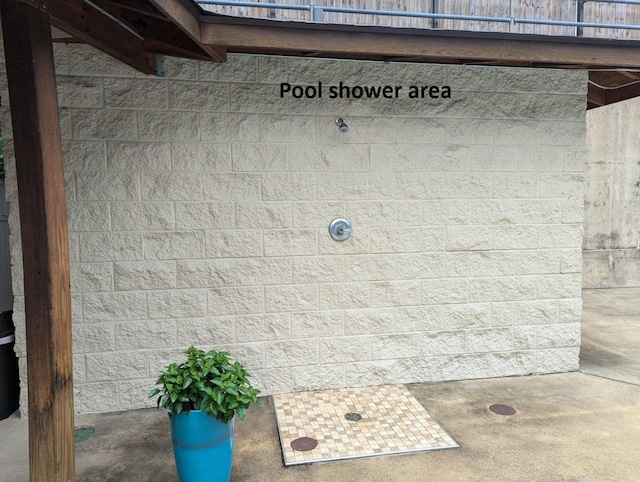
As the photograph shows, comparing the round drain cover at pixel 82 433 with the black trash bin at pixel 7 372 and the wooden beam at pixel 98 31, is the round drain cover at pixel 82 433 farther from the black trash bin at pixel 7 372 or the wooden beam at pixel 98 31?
the wooden beam at pixel 98 31

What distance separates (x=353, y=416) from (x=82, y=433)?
75.7 inches

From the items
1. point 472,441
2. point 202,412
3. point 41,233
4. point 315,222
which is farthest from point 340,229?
point 41,233

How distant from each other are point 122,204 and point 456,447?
2910 millimetres

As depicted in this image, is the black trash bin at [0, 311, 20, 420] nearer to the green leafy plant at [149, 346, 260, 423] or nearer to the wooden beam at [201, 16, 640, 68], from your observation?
the green leafy plant at [149, 346, 260, 423]

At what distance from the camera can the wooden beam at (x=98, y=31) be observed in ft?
8.54

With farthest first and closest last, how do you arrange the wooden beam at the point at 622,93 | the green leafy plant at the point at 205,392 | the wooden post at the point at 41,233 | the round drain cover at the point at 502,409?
1. the wooden beam at the point at 622,93
2. the round drain cover at the point at 502,409
3. the green leafy plant at the point at 205,392
4. the wooden post at the point at 41,233

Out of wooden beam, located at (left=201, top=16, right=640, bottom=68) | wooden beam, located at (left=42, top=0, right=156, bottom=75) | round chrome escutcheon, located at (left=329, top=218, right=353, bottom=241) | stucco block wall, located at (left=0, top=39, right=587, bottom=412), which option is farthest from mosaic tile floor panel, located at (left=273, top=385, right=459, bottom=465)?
wooden beam, located at (left=42, top=0, right=156, bottom=75)

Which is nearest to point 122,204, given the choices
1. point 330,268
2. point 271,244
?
point 271,244

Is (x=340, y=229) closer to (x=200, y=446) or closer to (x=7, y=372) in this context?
(x=200, y=446)

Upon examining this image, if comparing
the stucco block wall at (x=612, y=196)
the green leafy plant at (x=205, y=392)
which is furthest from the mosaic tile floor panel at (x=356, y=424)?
the stucco block wall at (x=612, y=196)

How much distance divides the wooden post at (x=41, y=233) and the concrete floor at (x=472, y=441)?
739 millimetres

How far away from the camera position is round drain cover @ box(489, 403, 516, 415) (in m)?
3.87

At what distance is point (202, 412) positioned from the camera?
2670 millimetres

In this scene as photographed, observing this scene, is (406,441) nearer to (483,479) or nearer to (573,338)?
(483,479)
